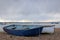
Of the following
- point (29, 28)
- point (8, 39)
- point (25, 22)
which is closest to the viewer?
point (8, 39)

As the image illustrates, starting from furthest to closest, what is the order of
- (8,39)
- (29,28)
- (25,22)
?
(25,22)
(29,28)
(8,39)

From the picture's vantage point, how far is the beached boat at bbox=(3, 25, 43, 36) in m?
2.61

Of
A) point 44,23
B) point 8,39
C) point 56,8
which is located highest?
point 56,8

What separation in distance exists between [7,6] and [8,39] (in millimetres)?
751

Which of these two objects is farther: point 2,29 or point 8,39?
point 2,29

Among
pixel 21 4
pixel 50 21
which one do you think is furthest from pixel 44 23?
pixel 21 4

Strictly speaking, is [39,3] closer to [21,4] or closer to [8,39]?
[21,4]

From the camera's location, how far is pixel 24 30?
260 cm

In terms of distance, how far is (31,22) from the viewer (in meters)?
2.89

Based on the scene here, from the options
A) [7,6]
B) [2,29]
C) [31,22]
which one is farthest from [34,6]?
[2,29]

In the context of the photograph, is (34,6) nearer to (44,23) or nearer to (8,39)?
(44,23)

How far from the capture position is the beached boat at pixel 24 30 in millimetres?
2611

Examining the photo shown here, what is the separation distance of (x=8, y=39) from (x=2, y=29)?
72 centimetres

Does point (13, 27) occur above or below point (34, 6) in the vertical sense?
below
